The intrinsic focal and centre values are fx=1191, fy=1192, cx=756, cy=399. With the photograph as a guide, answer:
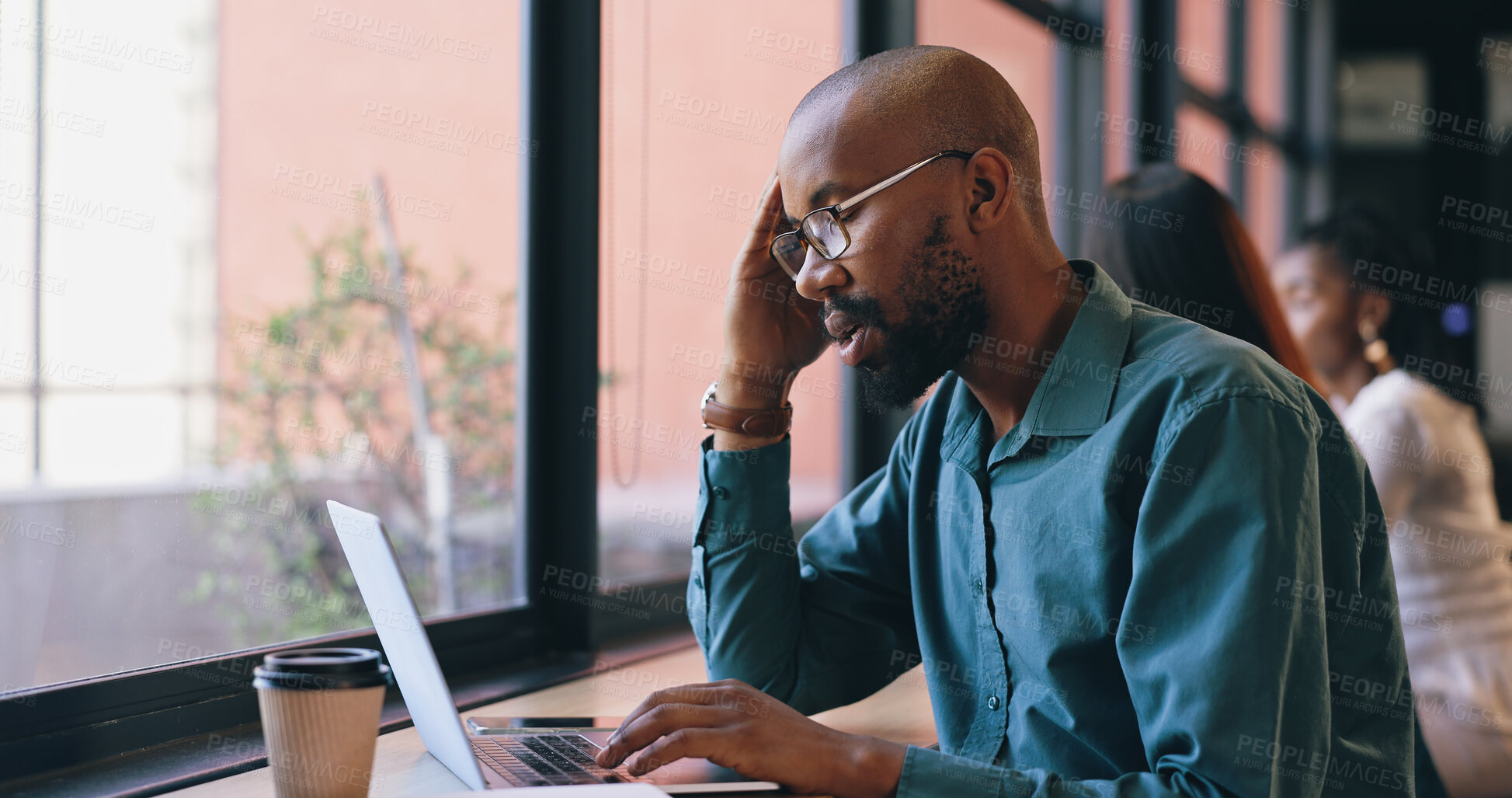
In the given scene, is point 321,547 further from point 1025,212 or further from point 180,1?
point 1025,212

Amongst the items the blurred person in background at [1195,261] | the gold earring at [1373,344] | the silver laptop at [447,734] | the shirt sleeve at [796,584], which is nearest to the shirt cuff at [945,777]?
the silver laptop at [447,734]

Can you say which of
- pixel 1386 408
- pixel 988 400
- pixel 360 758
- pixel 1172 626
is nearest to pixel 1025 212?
pixel 988 400

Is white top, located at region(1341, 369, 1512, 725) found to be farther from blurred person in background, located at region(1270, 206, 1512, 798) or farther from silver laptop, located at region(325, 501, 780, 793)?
silver laptop, located at region(325, 501, 780, 793)

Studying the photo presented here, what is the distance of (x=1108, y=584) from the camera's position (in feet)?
3.50

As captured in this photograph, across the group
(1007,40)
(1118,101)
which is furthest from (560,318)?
(1118,101)

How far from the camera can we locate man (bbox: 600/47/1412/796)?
94cm

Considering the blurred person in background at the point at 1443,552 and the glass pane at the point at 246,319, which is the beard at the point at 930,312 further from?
the blurred person in background at the point at 1443,552

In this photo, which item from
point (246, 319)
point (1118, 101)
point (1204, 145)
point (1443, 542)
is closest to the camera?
point (246, 319)

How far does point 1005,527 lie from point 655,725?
0.41 meters

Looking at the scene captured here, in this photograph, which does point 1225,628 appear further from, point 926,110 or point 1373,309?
point 1373,309

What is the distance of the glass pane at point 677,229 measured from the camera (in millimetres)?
2018

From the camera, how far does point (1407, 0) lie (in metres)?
6.45

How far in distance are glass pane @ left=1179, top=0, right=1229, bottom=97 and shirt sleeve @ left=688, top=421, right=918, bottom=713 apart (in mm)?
3520

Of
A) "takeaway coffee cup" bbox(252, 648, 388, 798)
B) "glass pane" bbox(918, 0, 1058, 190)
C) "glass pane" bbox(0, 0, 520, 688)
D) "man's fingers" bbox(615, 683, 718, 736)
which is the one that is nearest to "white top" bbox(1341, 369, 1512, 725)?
"glass pane" bbox(918, 0, 1058, 190)
